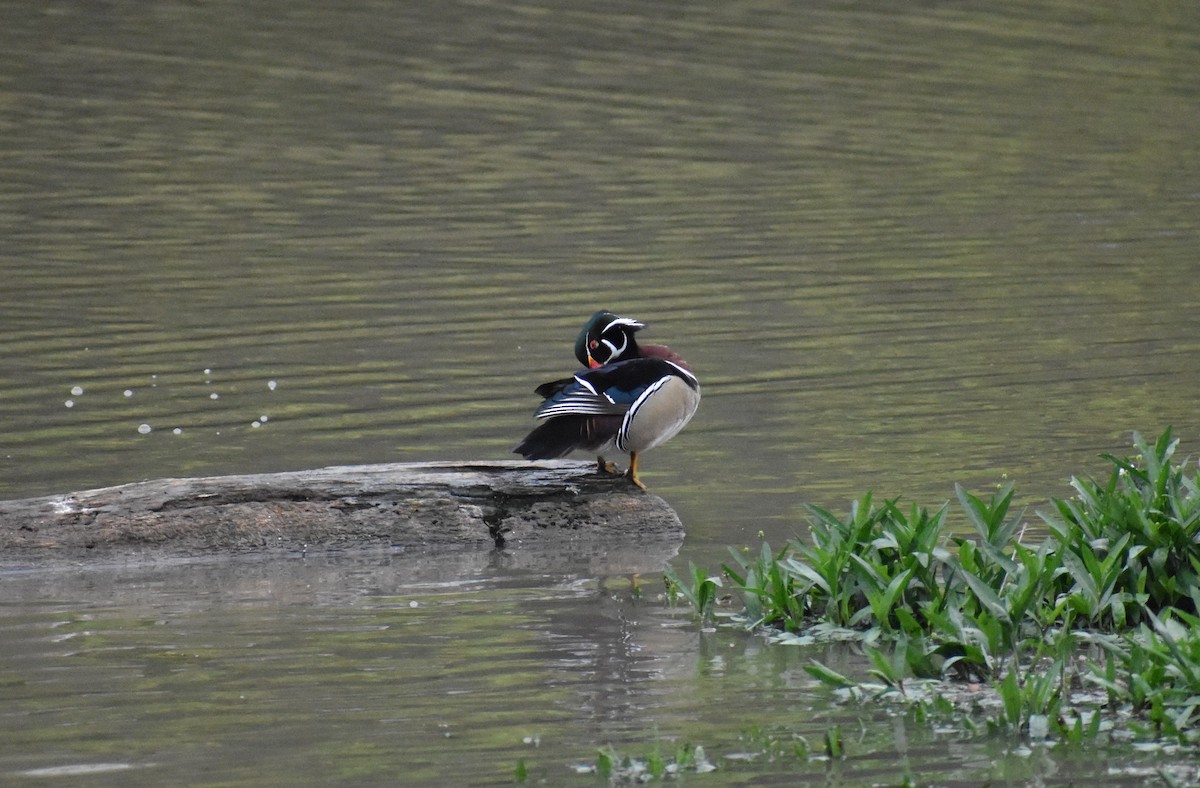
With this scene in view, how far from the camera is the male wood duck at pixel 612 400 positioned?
791 centimetres

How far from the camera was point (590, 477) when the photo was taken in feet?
27.1

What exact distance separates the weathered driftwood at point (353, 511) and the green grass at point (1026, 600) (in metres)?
1.26

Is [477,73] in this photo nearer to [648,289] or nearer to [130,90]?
[130,90]

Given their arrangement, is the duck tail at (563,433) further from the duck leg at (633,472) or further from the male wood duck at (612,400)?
the duck leg at (633,472)

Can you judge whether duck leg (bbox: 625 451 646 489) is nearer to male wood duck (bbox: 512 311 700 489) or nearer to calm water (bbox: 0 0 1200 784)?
male wood duck (bbox: 512 311 700 489)

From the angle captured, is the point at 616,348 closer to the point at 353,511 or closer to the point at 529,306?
the point at 353,511

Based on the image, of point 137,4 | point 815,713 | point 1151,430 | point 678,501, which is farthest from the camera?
point 137,4

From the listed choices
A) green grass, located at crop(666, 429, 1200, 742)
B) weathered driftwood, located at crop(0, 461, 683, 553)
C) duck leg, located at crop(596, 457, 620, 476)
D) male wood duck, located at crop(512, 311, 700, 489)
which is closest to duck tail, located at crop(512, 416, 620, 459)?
male wood duck, located at crop(512, 311, 700, 489)

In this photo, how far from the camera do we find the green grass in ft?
17.4

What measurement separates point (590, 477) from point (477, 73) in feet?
50.8

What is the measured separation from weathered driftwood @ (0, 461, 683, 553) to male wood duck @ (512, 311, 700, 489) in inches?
9.0

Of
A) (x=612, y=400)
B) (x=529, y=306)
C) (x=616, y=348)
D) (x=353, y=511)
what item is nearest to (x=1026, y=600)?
(x=612, y=400)

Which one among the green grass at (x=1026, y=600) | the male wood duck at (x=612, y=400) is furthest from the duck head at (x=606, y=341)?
the green grass at (x=1026, y=600)

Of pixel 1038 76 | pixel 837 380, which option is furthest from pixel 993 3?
pixel 837 380
